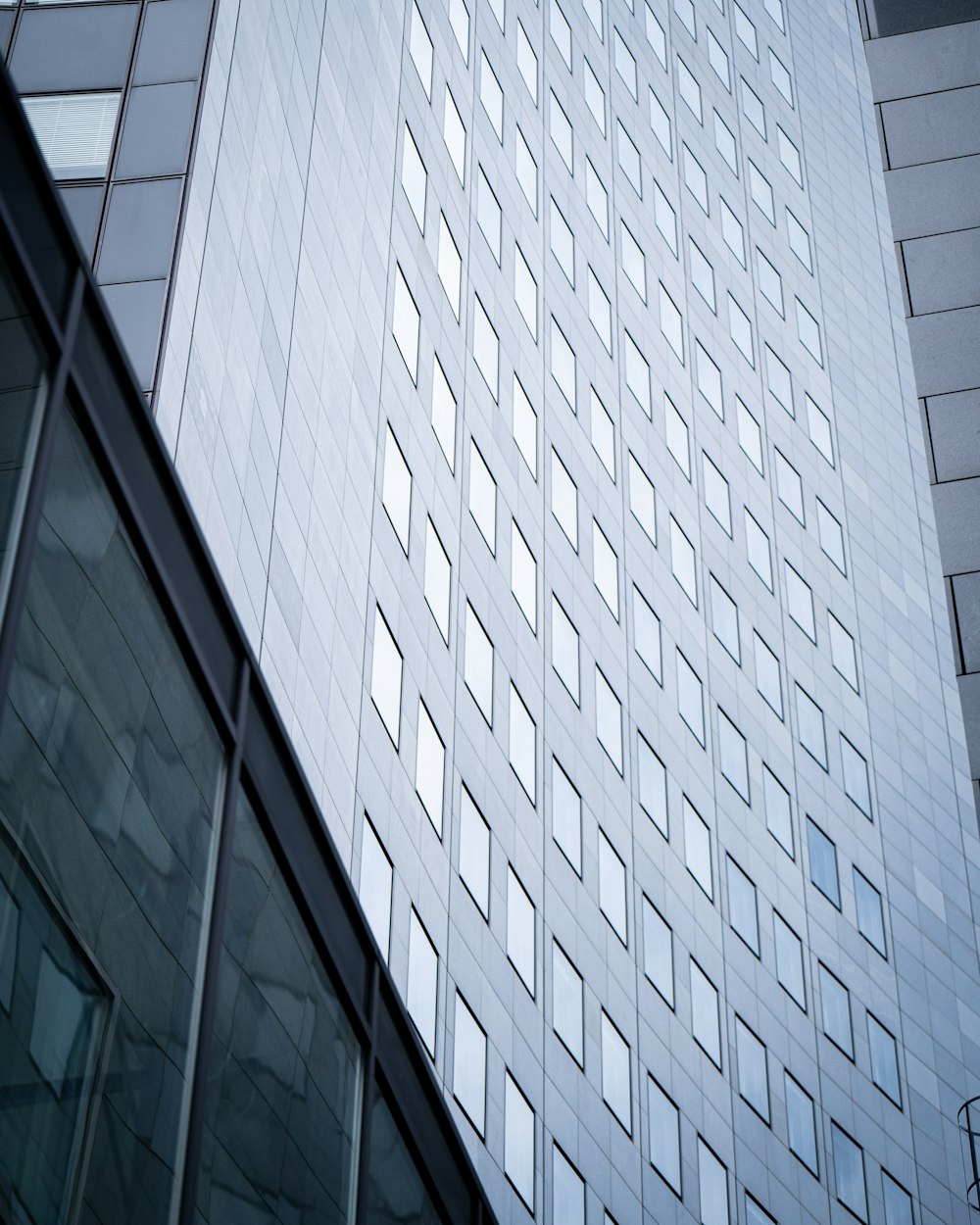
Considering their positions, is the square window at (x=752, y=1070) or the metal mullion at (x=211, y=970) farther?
the square window at (x=752, y=1070)

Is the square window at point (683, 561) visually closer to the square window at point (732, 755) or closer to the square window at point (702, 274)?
the square window at point (732, 755)

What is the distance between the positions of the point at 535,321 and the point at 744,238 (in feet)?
74.5

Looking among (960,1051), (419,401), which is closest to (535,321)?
(419,401)

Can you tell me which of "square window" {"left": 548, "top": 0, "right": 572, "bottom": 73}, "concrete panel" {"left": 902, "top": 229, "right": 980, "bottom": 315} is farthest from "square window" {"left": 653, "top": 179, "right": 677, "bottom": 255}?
"concrete panel" {"left": 902, "top": 229, "right": 980, "bottom": 315}

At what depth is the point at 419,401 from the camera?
36.7 meters

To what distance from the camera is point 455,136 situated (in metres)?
42.7

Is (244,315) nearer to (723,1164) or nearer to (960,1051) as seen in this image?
(723,1164)

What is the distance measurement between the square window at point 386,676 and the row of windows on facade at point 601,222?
36.1ft

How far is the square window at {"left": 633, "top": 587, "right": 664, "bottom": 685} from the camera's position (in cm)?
4797

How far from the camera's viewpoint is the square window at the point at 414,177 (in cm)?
3816

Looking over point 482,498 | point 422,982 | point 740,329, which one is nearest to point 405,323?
point 482,498

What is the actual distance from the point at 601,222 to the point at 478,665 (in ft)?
72.2

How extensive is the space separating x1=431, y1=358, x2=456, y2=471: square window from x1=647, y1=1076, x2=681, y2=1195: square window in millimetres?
15781

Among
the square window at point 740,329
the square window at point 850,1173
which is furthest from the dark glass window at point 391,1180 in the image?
the square window at point 740,329
